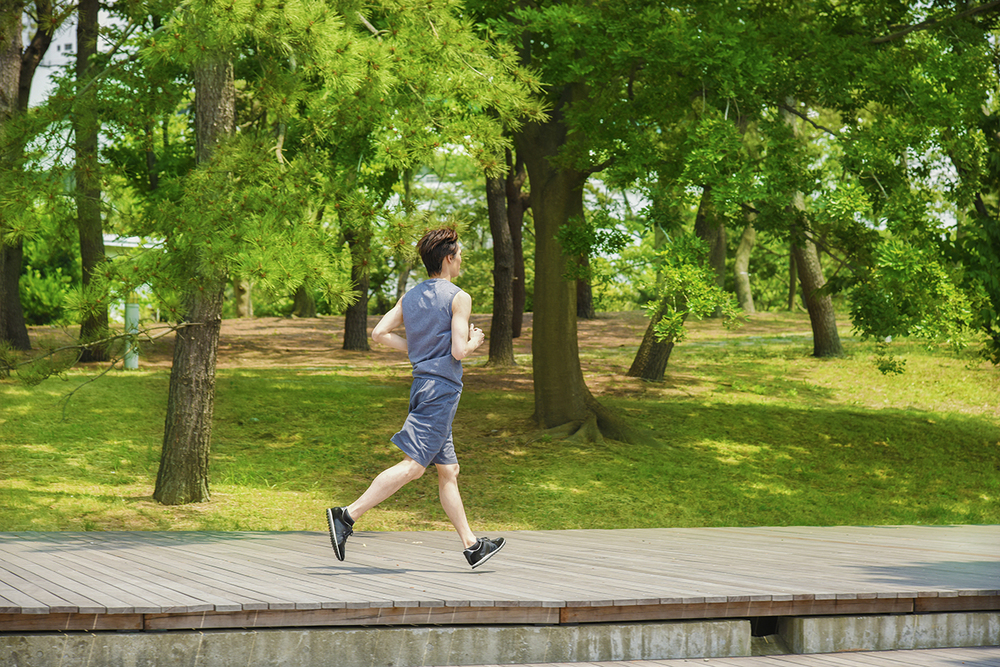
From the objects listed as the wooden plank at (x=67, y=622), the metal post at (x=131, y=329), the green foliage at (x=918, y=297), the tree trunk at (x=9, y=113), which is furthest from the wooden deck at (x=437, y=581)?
the tree trunk at (x=9, y=113)

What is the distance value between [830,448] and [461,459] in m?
5.71

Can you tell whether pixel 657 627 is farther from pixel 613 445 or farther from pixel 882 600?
pixel 613 445

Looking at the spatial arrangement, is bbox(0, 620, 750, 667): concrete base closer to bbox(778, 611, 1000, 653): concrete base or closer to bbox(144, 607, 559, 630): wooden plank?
bbox(144, 607, 559, 630): wooden plank

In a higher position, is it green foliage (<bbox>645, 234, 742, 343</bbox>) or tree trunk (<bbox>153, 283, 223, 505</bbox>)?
green foliage (<bbox>645, 234, 742, 343</bbox>)

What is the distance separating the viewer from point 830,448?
44.8ft

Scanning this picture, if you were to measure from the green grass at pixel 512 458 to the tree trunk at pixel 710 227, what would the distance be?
8.33ft

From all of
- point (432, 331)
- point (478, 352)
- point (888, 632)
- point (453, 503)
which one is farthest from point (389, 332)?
point (478, 352)

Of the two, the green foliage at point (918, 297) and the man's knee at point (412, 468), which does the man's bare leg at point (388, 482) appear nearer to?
the man's knee at point (412, 468)

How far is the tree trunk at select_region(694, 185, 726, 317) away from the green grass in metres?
2.54

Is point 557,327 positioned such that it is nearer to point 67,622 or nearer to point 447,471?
point 447,471

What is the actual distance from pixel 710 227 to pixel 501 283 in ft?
15.0

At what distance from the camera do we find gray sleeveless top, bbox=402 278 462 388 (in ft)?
17.1

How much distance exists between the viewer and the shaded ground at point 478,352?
17.1 meters

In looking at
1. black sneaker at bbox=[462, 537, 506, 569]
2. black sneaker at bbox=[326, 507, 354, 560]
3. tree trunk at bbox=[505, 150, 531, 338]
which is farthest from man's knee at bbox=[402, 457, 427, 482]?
tree trunk at bbox=[505, 150, 531, 338]
